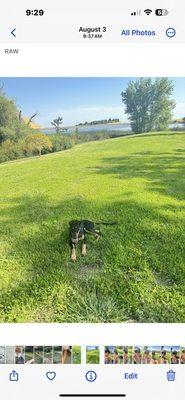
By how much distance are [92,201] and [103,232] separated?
25 cm

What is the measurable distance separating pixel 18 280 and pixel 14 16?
156 cm

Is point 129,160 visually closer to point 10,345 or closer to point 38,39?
point 38,39

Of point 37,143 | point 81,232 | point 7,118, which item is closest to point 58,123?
point 37,143

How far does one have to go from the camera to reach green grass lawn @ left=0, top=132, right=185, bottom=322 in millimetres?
2389

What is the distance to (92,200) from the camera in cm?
277

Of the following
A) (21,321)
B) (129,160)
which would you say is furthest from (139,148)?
(21,321)

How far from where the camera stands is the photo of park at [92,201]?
2383 millimetres

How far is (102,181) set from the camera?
2.94 metres

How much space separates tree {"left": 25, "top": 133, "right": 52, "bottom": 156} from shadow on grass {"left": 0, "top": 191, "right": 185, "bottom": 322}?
1.22 feet

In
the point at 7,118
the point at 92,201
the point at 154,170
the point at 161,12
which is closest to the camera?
the point at 161,12

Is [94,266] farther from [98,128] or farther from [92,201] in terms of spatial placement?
[98,128]
